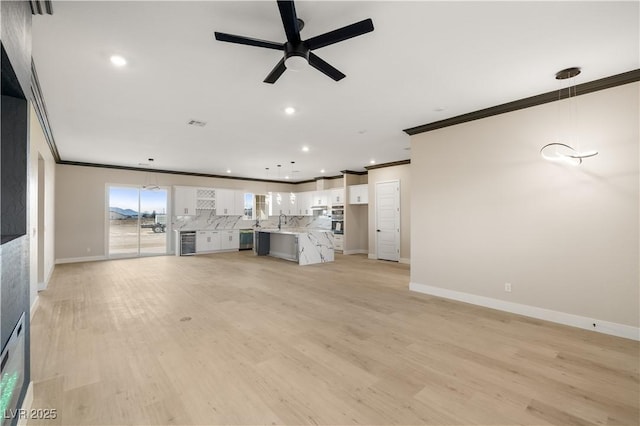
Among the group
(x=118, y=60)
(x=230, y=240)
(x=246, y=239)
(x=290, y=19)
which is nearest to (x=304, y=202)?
(x=246, y=239)

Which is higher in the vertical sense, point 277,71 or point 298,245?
point 277,71

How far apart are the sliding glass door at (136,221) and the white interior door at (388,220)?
22.8 feet

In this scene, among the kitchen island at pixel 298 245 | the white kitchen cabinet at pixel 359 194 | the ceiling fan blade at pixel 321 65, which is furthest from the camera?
the white kitchen cabinet at pixel 359 194

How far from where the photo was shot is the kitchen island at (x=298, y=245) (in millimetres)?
7801

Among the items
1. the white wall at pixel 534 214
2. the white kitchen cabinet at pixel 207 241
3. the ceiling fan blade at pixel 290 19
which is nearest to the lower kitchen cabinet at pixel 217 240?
the white kitchen cabinet at pixel 207 241

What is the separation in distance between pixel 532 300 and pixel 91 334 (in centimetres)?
537

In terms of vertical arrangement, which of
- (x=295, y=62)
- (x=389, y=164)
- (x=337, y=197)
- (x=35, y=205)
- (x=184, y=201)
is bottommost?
(x=35, y=205)

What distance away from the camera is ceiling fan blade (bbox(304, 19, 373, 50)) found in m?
2.06

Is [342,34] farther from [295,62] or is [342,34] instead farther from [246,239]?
[246,239]

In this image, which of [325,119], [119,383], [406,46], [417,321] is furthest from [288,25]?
[417,321]

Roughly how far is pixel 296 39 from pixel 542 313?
4.28m

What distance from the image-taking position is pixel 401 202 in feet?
26.6

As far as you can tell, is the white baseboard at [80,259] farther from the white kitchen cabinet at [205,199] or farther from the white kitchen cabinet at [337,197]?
the white kitchen cabinet at [337,197]

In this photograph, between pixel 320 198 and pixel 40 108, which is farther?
pixel 320 198
